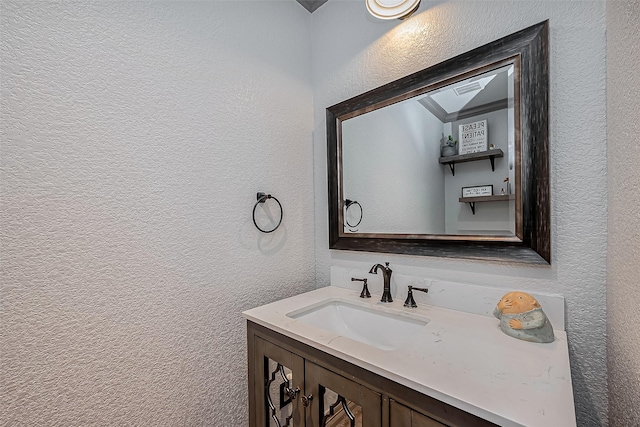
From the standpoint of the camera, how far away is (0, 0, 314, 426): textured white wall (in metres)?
0.79

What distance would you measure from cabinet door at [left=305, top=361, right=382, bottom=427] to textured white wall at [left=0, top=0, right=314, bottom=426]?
523 millimetres

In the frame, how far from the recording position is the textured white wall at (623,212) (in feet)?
1.93

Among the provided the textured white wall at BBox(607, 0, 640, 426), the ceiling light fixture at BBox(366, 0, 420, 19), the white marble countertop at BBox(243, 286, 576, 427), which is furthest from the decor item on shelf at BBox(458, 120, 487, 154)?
the white marble countertop at BBox(243, 286, 576, 427)

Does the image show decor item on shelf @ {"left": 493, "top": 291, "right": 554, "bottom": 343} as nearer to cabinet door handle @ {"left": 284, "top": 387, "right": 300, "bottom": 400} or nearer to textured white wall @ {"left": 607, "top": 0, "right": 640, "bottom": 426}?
textured white wall @ {"left": 607, "top": 0, "right": 640, "bottom": 426}

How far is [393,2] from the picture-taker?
1136 mm

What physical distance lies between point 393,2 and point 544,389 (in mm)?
1368

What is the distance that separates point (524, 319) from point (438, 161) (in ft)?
2.09

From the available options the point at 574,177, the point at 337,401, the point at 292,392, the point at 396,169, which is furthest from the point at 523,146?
the point at 292,392

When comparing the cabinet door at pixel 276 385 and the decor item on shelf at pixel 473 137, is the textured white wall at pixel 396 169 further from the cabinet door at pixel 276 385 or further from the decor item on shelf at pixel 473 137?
the cabinet door at pixel 276 385

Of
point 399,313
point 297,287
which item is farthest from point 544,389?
point 297,287

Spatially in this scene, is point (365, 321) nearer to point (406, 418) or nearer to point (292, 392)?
point (292, 392)

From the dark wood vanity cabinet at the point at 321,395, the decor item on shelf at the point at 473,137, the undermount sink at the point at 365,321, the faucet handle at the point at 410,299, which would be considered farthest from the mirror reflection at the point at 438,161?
the dark wood vanity cabinet at the point at 321,395

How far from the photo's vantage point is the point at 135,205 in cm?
98

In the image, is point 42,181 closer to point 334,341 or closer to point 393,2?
point 334,341
